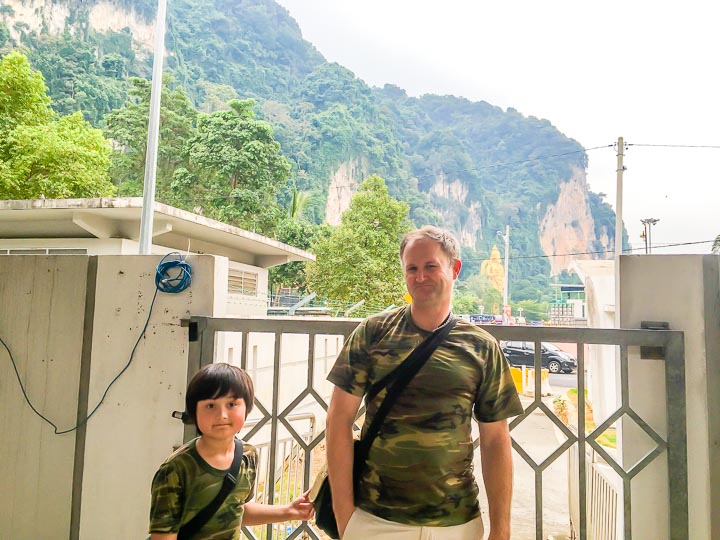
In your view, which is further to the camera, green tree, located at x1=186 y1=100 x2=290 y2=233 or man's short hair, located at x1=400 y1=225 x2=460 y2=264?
green tree, located at x1=186 y1=100 x2=290 y2=233

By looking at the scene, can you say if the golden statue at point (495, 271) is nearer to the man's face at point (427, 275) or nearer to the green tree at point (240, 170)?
the green tree at point (240, 170)

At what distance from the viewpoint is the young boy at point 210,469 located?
0.97m

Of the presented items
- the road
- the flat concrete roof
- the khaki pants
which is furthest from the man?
the road

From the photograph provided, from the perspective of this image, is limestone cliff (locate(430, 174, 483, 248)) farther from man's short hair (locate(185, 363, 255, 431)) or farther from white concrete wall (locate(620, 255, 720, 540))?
man's short hair (locate(185, 363, 255, 431))

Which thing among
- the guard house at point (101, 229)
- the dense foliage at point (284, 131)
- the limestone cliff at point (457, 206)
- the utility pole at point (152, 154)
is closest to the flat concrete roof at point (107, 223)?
the guard house at point (101, 229)

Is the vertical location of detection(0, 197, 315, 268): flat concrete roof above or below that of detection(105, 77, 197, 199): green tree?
below

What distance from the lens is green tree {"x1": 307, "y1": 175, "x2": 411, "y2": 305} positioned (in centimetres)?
1655

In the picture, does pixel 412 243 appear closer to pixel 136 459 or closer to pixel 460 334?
pixel 460 334

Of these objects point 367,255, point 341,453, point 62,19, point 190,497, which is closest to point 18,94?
point 367,255

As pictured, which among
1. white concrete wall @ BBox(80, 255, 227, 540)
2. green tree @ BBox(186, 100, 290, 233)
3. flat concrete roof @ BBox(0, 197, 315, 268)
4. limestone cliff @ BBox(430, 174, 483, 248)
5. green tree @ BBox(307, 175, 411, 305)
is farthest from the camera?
limestone cliff @ BBox(430, 174, 483, 248)

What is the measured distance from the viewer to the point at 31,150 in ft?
35.8

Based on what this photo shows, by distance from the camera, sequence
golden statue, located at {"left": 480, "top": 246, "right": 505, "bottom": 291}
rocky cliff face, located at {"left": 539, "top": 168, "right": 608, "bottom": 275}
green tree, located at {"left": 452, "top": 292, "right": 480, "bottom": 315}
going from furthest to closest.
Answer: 1. rocky cliff face, located at {"left": 539, "top": 168, "right": 608, "bottom": 275}
2. golden statue, located at {"left": 480, "top": 246, "right": 505, "bottom": 291}
3. green tree, located at {"left": 452, "top": 292, "right": 480, "bottom": 315}

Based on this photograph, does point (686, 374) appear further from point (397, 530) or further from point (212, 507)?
point (212, 507)

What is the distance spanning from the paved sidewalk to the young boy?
9.20ft
